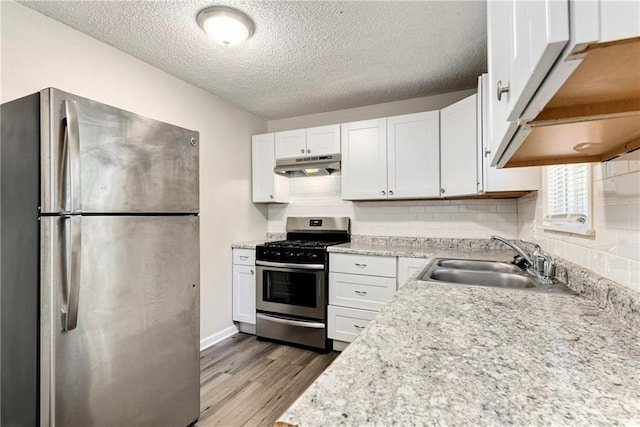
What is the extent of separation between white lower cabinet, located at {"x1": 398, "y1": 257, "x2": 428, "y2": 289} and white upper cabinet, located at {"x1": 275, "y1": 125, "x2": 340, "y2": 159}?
132 cm

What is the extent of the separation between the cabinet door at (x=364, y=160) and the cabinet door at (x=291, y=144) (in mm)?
460

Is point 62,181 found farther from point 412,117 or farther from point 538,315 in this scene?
point 412,117

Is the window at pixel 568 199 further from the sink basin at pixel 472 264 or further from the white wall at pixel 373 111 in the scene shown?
the white wall at pixel 373 111

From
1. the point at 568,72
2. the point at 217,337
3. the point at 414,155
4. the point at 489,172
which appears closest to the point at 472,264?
the point at 489,172

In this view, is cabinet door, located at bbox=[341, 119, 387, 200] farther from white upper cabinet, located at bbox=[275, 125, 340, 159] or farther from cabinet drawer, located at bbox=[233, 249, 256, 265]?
cabinet drawer, located at bbox=[233, 249, 256, 265]

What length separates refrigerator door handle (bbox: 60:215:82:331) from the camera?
3.95ft

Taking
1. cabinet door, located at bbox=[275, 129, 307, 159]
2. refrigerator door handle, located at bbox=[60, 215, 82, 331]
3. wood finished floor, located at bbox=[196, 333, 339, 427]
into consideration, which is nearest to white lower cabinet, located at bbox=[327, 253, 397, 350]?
wood finished floor, located at bbox=[196, 333, 339, 427]

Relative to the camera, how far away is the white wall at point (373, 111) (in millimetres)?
2965

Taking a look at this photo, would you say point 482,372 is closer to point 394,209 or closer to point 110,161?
point 110,161

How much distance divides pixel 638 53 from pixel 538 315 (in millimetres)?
780

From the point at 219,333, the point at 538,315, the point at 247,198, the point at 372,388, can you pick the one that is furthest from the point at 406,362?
the point at 247,198

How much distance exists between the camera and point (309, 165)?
317 centimetres

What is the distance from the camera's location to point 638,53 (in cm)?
39

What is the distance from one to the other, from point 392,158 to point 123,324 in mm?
2427
